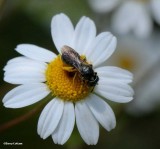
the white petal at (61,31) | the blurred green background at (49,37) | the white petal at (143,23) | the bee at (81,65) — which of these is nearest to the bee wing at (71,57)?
the bee at (81,65)

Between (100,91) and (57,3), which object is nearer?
(100,91)

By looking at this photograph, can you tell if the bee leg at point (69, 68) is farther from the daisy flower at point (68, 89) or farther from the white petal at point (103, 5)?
the white petal at point (103, 5)

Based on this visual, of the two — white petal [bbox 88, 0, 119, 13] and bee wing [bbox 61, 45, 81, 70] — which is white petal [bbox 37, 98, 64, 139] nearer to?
bee wing [bbox 61, 45, 81, 70]

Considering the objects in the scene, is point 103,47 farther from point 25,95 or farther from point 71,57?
point 25,95

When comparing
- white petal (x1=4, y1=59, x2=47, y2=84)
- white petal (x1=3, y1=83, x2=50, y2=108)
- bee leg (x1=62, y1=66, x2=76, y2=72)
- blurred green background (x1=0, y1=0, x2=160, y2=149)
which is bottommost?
blurred green background (x1=0, y1=0, x2=160, y2=149)

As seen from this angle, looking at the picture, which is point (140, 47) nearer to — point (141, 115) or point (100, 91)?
point (141, 115)

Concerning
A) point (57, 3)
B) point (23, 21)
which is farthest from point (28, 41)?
point (57, 3)

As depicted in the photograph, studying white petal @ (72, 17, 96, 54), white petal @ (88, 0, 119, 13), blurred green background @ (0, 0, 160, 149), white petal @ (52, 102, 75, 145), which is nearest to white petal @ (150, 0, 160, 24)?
white petal @ (88, 0, 119, 13)
